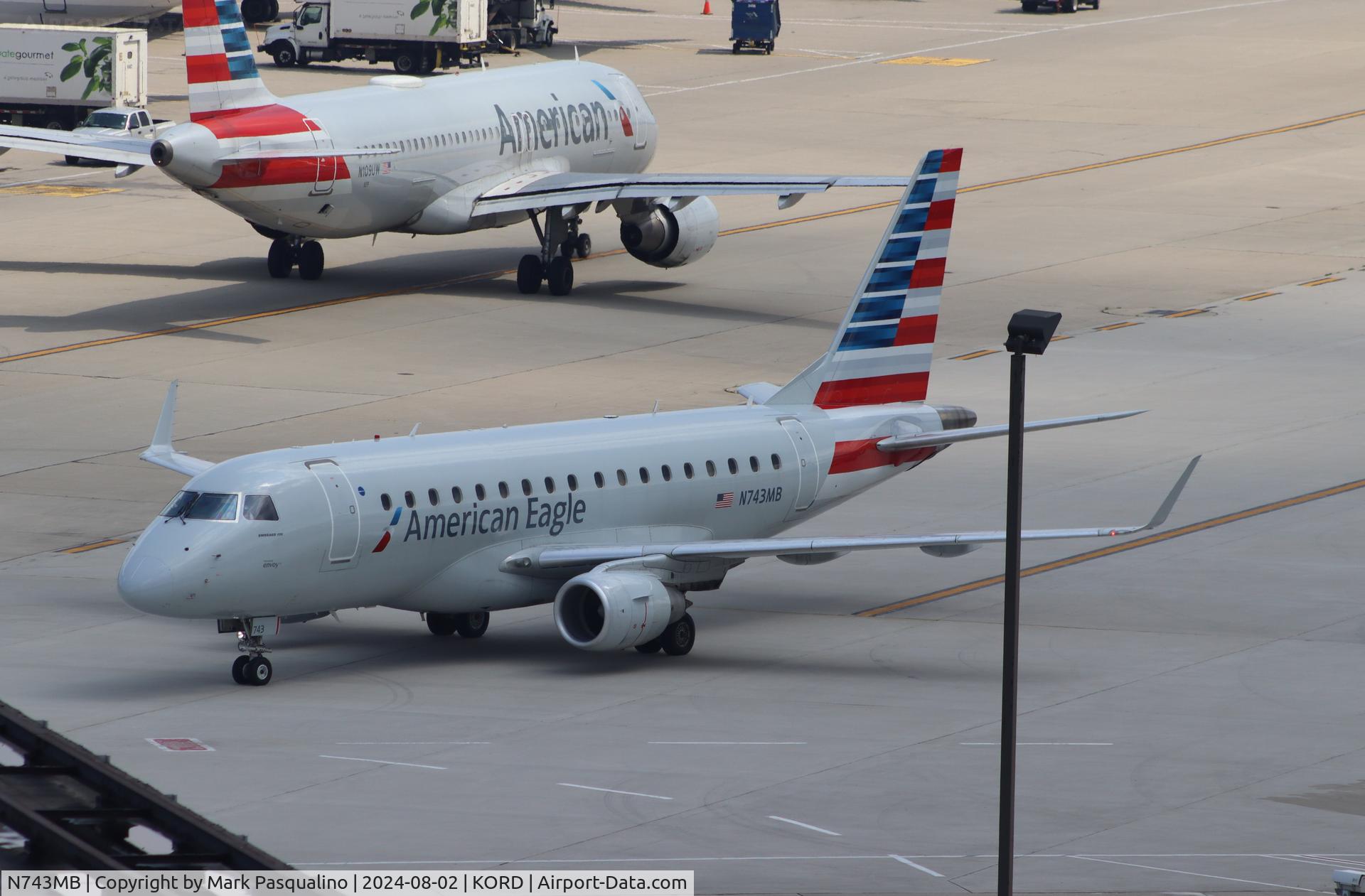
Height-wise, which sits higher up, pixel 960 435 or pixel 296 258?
pixel 960 435

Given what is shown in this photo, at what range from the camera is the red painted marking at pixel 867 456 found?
3738cm

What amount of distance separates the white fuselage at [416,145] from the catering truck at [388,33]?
1489 inches

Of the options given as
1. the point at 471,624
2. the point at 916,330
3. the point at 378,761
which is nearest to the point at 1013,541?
the point at 378,761

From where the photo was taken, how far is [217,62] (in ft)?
186

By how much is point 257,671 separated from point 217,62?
94.0 ft

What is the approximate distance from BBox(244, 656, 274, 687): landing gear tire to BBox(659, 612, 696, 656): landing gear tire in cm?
567

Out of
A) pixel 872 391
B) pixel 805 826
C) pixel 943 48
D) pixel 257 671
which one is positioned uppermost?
pixel 943 48

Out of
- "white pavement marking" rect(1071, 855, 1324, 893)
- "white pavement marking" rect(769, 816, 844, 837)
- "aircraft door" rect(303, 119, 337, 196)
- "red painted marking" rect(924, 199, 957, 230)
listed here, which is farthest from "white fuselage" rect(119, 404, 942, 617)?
"aircraft door" rect(303, 119, 337, 196)

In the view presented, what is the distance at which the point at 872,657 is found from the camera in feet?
111

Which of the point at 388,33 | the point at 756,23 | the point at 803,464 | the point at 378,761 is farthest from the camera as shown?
the point at 756,23

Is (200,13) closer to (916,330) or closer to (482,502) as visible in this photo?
(916,330)

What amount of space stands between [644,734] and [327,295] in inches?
1392

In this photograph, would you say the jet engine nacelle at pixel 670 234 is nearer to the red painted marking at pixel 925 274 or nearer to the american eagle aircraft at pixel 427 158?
the american eagle aircraft at pixel 427 158

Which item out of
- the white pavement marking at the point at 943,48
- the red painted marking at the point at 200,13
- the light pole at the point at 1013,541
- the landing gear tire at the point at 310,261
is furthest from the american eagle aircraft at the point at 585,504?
the white pavement marking at the point at 943,48
